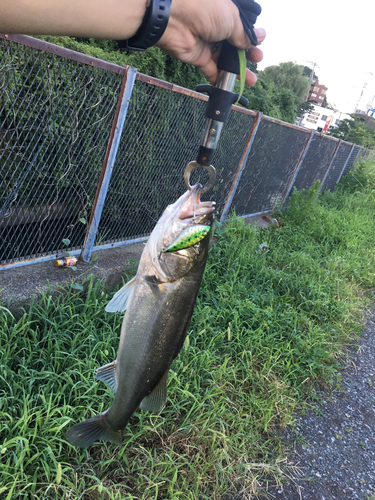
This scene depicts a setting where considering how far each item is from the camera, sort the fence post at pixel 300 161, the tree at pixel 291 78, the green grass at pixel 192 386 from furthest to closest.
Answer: the tree at pixel 291 78, the fence post at pixel 300 161, the green grass at pixel 192 386

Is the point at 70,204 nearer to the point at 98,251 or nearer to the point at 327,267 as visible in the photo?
the point at 98,251

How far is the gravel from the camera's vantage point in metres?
2.76

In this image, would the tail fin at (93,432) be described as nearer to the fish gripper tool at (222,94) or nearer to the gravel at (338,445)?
the fish gripper tool at (222,94)

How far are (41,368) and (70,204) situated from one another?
66.8 inches

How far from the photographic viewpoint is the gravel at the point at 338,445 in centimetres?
276

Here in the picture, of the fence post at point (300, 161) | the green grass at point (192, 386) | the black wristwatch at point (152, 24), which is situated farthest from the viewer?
the fence post at point (300, 161)

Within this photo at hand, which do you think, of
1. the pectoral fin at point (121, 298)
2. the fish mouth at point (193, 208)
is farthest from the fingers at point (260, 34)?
the pectoral fin at point (121, 298)

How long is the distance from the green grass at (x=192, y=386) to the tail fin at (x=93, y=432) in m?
0.56

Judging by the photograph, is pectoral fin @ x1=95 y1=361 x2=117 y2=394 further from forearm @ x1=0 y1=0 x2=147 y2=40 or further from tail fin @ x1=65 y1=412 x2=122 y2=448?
forearm @ x1=0 y1=0 x2=147 y2=40

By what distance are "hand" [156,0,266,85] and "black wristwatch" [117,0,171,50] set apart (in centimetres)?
Result: 9

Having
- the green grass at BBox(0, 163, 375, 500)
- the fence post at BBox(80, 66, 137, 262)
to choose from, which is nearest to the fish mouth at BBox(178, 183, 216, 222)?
the green grass at BBox(0, 163, 375, 500)

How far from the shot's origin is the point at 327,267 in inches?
226

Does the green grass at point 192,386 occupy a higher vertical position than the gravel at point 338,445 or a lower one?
higher

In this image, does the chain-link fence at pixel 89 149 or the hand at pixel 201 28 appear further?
the chain-link fence at pixel 89 149
